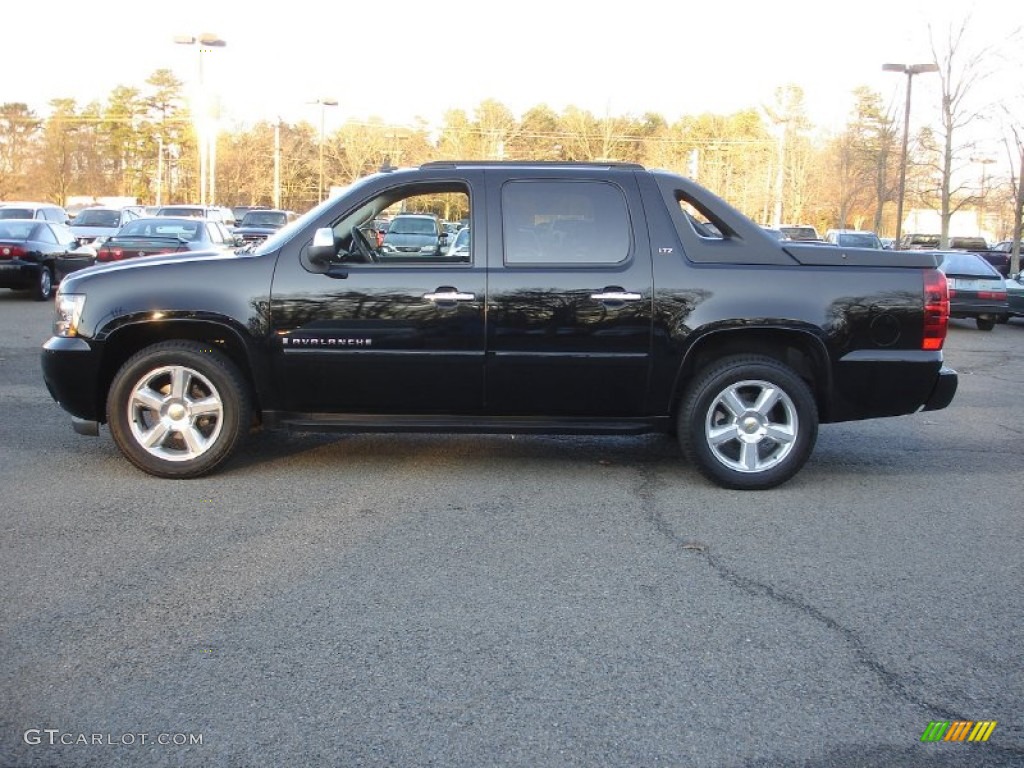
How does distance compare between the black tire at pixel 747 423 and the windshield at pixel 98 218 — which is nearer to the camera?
the black tire at pixel 747 423

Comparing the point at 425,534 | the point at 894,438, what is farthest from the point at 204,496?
the point at 894,438

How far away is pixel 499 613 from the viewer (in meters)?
4.03

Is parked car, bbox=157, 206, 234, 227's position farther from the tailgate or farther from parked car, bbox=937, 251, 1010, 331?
the tailgate

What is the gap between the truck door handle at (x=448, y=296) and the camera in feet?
19.3

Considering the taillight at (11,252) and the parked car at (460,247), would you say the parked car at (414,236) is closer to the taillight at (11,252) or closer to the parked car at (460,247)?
the parked car at (460,247)

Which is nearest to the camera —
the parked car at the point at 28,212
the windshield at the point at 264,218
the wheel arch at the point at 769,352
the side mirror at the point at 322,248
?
the side mirror at the point at 322,248

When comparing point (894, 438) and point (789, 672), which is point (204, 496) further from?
point (894, 438)

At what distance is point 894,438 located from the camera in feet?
25.8

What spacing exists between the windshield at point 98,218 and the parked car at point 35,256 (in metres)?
8.77

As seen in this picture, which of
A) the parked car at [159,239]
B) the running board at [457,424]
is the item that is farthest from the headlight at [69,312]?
the parked car at [159,239]

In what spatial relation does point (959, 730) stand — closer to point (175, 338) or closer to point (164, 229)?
point (175, 338)

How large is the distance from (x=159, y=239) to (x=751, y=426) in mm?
13941

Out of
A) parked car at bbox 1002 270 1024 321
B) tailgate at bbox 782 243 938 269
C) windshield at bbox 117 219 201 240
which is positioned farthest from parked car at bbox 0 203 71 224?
tailgate at bbox 782 243 938 269

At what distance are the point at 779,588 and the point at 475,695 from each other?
1689 millimetres
